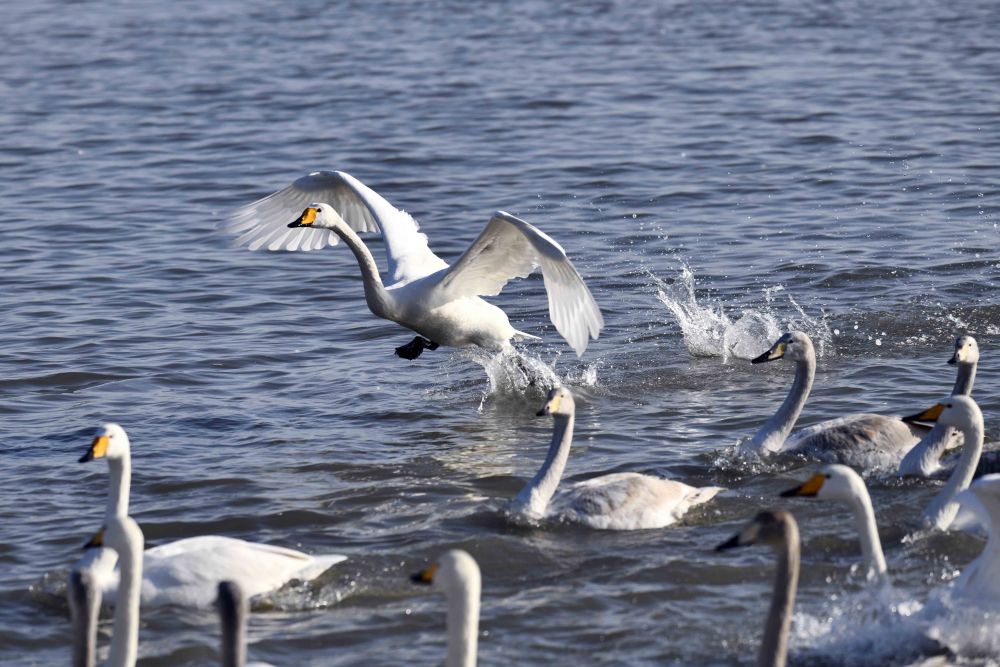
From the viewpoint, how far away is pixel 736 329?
1127 centimetres

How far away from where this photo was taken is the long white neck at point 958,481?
763 centimetres

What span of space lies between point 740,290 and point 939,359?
2214 mm

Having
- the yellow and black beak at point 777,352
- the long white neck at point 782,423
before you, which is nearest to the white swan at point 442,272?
the yellow and black beak at point 777,352

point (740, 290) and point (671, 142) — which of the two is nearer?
point (740, 290)

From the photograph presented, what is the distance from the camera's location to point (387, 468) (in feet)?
30.3

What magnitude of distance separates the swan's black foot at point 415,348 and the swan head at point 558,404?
9.63 ft

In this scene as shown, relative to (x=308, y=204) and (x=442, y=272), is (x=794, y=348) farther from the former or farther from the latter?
(x=308, y=204)

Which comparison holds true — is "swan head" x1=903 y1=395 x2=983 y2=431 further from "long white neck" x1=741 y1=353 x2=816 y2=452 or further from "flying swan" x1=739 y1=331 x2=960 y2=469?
"long white neck" x1=741 y1=353 x2=816 y2=452

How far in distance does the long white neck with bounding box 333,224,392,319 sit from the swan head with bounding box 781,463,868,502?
13.9ft

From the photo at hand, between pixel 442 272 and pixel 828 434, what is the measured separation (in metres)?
2.78

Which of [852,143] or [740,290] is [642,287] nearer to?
[740,290]

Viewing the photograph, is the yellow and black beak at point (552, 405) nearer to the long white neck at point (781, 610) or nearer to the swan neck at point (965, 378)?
the swan neck at point (965, 378)

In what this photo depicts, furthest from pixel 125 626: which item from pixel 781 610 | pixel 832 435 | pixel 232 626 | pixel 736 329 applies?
pixel 736 329

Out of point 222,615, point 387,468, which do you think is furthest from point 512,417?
point 222,615
